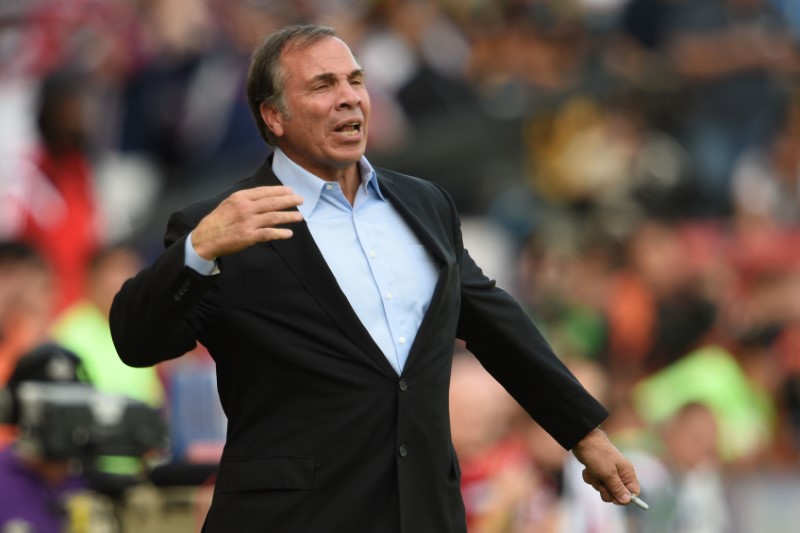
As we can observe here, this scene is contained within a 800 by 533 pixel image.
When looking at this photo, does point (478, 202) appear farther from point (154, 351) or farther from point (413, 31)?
→ point (154, 351)

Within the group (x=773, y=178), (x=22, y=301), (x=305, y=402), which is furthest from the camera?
(x=773, y=178)

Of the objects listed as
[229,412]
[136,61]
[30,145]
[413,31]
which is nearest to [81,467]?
[229,412]

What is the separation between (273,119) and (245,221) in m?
0.62

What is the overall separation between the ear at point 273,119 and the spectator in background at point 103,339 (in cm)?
372

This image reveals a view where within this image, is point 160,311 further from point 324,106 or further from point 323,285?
point 324,106

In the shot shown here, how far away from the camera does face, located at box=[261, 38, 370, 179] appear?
4.24 metres

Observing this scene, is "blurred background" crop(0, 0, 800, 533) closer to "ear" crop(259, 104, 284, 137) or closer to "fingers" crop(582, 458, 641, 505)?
"fingers" crop(582, 458, 641, 505)

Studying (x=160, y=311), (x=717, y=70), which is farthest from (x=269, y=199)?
(x=717, y=70)

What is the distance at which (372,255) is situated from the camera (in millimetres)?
4262

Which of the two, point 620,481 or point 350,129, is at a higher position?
point 350,129

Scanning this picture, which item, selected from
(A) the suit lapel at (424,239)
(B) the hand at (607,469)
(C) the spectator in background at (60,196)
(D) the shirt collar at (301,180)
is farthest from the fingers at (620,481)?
(C) the spectator in background at (60,196)

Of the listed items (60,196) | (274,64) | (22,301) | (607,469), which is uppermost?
(60,196)

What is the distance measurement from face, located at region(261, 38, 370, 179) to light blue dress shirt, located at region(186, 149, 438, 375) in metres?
0.09

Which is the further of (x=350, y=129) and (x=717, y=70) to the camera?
(x=717, y=70)
